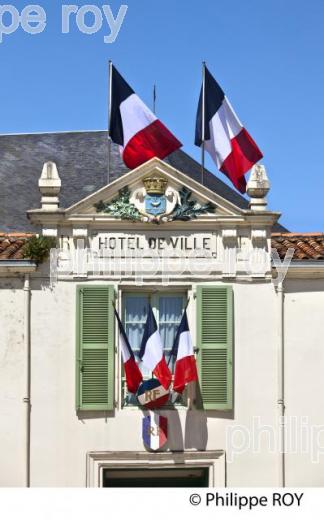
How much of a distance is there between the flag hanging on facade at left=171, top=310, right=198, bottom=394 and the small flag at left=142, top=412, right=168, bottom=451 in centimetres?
60

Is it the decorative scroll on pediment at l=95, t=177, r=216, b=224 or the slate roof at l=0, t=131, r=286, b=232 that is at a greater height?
the slate roof at l=0, t=131, r=286, b=232

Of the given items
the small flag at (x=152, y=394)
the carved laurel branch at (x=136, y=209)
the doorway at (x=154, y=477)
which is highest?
the carved laurel branch at (x=136, y=209)

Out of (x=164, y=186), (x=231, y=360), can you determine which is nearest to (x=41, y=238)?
(x=164, y=186)

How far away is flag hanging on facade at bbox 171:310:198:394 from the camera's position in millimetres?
21641

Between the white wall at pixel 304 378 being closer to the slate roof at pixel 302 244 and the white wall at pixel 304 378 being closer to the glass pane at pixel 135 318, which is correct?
the slate roof at pixel 302 244

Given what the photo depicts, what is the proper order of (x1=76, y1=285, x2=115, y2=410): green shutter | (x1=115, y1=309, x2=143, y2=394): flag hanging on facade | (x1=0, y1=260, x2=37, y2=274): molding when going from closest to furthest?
(x1=115, y1=309, x2=143, y2=394): flag hanging on facade < (x1=76, y1=285, x2=115, y2=410): green shutter < (x1=0, y1=260, x2=37, y2=274): molding

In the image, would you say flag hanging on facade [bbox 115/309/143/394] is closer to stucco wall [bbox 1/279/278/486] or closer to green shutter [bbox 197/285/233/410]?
stucco wall [bbox 1/279/278/486]

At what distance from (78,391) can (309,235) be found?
522 centimetres

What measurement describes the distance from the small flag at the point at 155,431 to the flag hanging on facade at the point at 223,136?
4309 mm

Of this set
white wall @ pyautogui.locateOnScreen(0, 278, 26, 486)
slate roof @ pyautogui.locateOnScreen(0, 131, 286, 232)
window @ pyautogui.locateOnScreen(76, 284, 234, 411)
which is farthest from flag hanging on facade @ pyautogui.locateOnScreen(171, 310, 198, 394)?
slate roof @ pyautogui.locateOnScreen(0, 131, 286, 232)

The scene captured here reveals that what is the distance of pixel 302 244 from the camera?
75.7ft

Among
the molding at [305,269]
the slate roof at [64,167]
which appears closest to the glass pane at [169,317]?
the molding at [305,269]

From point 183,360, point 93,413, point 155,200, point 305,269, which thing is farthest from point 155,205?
point 93,413

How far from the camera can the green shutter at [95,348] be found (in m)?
21.7
